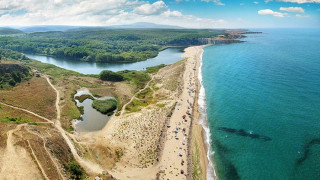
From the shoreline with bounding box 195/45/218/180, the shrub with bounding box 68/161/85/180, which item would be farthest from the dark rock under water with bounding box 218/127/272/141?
the shrub with bounding box 68/161/85/180

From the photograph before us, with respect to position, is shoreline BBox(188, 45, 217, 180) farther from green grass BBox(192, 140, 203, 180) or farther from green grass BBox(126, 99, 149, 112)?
green grass BBox(126, 99, 149, 112)

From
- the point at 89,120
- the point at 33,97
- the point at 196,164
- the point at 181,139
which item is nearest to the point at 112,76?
the point at 33,97

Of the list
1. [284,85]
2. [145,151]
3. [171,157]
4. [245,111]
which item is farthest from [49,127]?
[284,85]

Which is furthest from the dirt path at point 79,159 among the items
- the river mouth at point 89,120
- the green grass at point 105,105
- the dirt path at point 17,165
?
the green grass at point 105,105

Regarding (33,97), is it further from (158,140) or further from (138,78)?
(158,140)

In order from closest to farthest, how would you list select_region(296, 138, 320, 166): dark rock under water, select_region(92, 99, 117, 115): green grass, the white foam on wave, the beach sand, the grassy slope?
the beach sand
the white foam on wave
select_region(296, 138, 320, 166): dark rock under water
the grassy slope
select_region(92, 99, 117, 115): green grass

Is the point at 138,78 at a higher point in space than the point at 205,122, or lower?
higher
